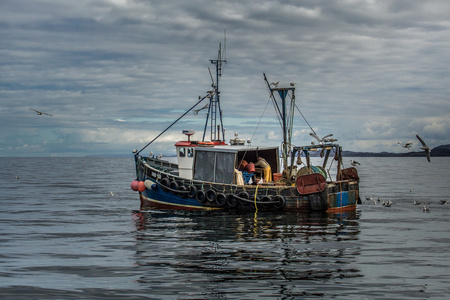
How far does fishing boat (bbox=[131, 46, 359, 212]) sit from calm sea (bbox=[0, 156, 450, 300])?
881 mm

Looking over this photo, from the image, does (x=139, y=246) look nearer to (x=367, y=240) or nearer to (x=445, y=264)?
(x=367, y=240)

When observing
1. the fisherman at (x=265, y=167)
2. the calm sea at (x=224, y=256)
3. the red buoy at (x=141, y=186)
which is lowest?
the calm sea at (x=224, y=256)

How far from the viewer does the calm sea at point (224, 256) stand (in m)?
12.4

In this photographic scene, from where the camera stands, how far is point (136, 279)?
13305 mm

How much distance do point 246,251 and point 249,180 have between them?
11.7 meters

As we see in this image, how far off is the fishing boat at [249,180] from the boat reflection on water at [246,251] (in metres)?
0.79

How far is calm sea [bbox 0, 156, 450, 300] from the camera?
12.4 metres

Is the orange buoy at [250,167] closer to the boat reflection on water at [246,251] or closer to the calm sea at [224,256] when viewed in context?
the boat reflection on water at [246,251]

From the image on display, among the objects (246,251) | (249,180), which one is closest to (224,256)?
(246,251)

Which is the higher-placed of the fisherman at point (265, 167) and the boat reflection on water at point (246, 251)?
the fisherman at point (265, 167)

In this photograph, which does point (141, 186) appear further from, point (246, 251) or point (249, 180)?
point (246, 251)

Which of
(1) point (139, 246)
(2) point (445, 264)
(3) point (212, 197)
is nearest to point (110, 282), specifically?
(1) point (139, 246)

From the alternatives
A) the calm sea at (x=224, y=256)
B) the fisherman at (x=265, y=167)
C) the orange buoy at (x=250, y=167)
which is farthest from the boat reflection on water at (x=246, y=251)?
the fisherman at (x=265, y=167)

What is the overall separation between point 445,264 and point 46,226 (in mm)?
16789
